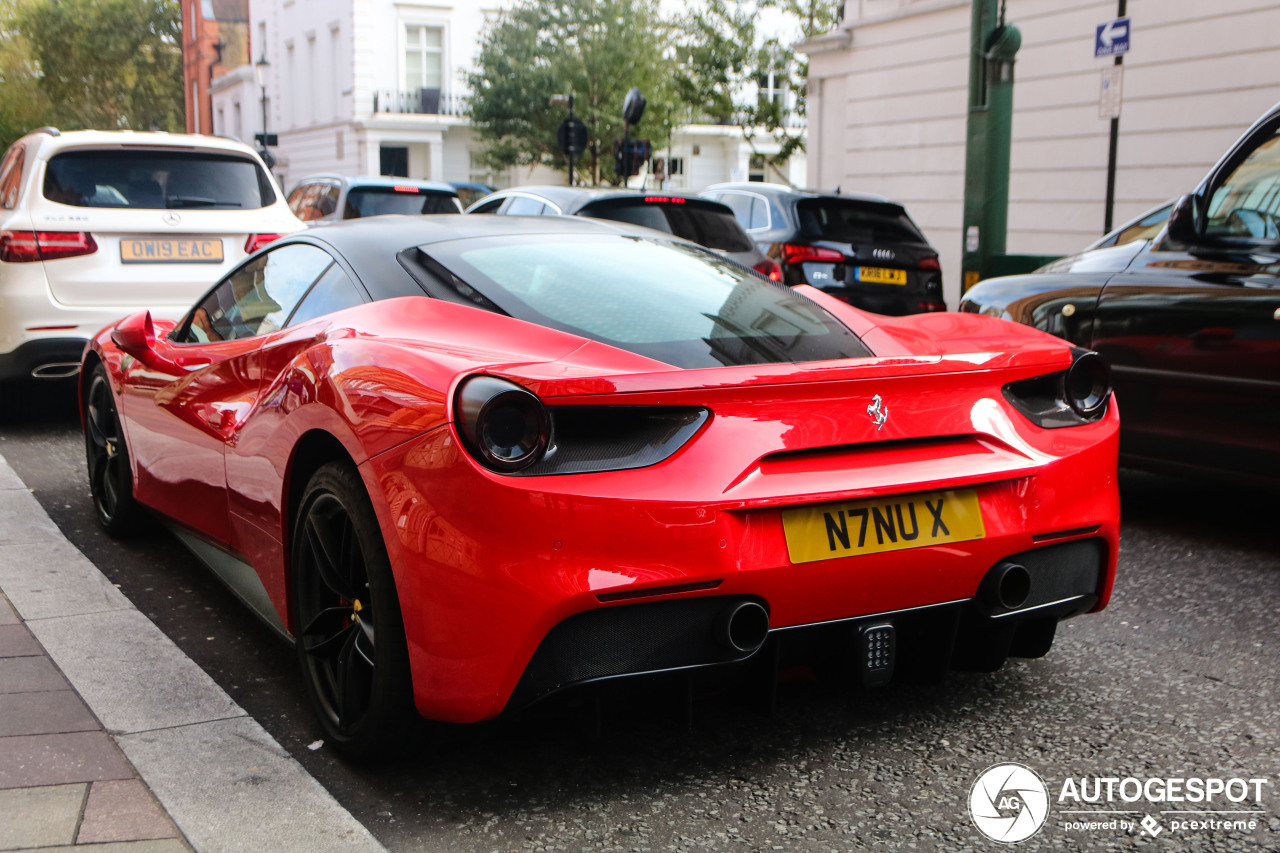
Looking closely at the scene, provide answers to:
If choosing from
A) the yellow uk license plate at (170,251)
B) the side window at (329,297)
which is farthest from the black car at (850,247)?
the side window at (329,297)

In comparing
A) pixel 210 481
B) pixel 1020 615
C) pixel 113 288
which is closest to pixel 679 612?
pixel 1020 615

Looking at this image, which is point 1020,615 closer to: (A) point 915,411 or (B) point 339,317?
(A) point 915,411

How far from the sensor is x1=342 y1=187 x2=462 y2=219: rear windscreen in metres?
12.7

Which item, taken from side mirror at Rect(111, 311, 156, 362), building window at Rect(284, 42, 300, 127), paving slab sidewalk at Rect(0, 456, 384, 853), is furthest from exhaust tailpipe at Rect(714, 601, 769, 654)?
building window at Rect(284, 42, 300, 127)

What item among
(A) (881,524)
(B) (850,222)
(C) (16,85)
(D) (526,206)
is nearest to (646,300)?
(A) (881,524)

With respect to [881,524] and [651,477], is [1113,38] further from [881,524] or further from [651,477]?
[651,477]

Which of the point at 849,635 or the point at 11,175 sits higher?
the point at 11,175

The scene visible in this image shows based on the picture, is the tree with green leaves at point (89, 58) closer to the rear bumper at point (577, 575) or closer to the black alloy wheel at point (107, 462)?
→ the black alloy wheel at point (107, 462)

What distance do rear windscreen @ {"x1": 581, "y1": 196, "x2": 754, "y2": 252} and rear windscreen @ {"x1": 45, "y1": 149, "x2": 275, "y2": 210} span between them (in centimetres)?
265

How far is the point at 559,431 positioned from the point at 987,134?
10.5m

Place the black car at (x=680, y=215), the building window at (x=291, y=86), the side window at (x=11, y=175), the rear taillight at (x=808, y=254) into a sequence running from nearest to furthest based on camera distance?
the side window at (x=11, y=175) → the black car at (x=680, y=215) → the rear taillight at (x=808, y=254) → the building window at (x=291, y=86)

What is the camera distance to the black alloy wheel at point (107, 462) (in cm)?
487

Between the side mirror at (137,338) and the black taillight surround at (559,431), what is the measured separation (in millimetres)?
2277

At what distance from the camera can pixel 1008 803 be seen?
2744 millimetres
